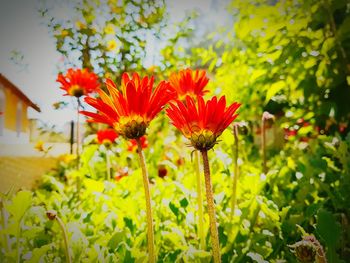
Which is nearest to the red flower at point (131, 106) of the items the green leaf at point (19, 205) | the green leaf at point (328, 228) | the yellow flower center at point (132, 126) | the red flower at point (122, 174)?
the yellow flower center at point (132, 126)

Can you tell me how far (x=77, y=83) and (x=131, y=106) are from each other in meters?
1.01

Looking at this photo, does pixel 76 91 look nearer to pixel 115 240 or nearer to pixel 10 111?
pixel 10 111

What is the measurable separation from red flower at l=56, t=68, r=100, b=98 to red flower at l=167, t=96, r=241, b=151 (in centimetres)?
103

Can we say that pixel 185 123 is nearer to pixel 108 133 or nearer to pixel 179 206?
pixel 179 206

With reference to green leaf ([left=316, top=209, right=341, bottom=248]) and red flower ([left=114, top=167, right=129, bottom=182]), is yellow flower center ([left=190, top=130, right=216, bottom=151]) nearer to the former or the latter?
green leaf ([left=316, top=209, right=341, bottom=248])

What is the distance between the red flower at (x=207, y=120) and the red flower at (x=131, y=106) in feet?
0.20

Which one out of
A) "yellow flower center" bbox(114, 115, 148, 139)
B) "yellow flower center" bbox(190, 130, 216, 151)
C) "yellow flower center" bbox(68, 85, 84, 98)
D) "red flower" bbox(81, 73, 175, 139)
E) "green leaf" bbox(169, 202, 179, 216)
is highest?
"yellow flower center" bbox(68, 85, 84, 98)

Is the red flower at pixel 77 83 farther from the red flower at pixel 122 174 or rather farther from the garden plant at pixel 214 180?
the red flower at pixel 122 174

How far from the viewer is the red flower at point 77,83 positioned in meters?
1.52

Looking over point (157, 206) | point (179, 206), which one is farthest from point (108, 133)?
point (179, 206)

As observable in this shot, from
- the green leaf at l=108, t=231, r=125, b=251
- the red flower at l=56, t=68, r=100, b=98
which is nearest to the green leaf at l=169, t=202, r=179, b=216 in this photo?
the green leaf at l=108, t=231, r=125, b=251

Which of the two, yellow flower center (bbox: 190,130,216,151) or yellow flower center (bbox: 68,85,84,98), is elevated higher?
yellow flower center (bbox: 68,85,84,98)

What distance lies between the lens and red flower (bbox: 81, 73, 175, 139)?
0.61 m

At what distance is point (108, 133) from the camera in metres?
2.11
